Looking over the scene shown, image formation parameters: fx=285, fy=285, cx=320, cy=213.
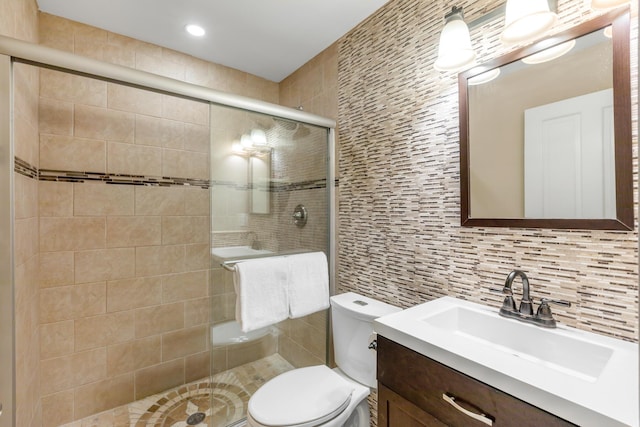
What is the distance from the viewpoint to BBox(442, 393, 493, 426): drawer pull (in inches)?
29.5

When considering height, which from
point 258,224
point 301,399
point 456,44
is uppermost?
point 456,44

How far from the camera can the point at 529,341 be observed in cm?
99

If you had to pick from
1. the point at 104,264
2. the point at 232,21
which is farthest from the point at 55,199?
the point at 232,21

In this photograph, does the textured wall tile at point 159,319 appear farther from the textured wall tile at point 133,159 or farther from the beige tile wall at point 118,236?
the textured wall tile at point 133,159

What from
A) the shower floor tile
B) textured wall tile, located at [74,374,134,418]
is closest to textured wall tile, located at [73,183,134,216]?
textured wall tile, located at [74,374,134,418]

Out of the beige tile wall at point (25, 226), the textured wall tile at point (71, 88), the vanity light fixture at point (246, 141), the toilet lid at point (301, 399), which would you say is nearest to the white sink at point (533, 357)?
the toilet lid at point (301, 399)

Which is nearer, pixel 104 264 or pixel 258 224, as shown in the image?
pixel 258 224

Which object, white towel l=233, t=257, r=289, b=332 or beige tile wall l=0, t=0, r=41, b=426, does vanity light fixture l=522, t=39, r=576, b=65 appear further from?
beige tile wall l=0, t=0, r=41, b=426

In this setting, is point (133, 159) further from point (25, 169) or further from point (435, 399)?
point (435, 399)

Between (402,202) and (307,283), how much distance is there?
727mm

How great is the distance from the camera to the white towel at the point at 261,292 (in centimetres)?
147

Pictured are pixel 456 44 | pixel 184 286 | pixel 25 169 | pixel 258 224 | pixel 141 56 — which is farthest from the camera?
pixel 184 286

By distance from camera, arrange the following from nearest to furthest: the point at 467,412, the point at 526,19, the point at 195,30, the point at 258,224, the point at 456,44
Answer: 1. the point at 467,412
2. the point at 526,19
3. the point at 456,44
4. the point at 258,224
5. the point at 195,30

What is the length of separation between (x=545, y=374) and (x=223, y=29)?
7.41 feet
